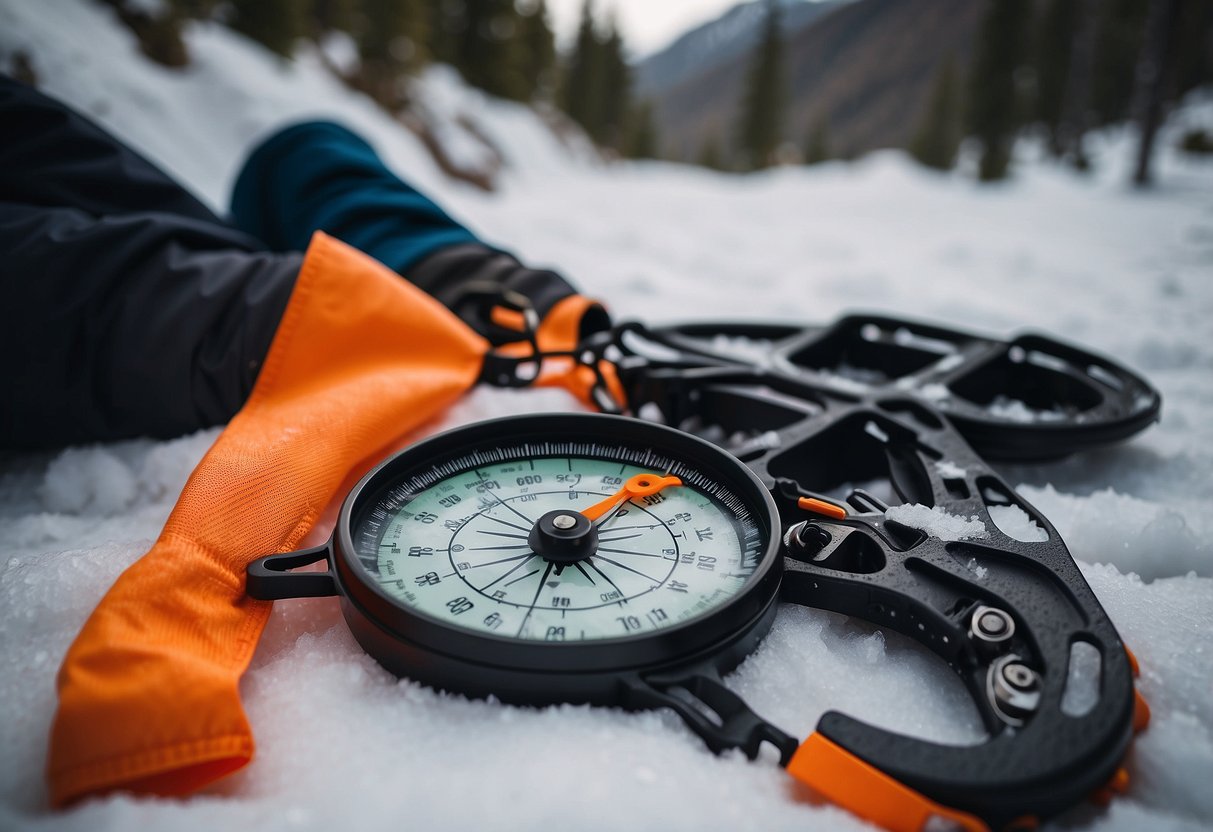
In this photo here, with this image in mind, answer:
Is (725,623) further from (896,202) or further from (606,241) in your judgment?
(896,202)

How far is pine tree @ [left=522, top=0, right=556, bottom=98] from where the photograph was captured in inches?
872

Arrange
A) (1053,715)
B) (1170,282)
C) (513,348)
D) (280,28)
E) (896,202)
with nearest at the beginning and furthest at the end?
(1053,715), (513,348), (1170,282), (896,202), (280,28)

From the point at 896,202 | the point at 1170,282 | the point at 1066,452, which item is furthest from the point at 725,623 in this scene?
the point at 896,202

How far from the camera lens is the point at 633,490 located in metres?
1.10

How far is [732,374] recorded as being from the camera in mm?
1594

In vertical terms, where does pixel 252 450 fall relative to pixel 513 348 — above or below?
above

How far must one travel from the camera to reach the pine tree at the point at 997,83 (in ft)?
46.3

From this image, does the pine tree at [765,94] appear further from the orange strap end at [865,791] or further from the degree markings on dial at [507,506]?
the orange strap end at [865,791]

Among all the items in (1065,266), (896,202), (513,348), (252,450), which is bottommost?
(896,202)

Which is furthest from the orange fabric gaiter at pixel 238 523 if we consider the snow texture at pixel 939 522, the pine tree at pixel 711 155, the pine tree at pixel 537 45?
the pine tree at pixel 711 155

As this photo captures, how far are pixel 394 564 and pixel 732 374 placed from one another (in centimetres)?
86

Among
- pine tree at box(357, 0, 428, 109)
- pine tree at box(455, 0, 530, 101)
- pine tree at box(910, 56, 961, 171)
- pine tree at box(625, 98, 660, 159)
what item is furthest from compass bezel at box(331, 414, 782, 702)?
pine tree at box(625, 98, 660, 159)

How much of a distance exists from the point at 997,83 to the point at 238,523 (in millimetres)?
17357

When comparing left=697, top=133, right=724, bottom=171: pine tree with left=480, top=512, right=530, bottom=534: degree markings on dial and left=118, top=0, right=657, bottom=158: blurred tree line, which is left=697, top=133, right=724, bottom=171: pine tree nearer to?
left=118, top=0, right=657, bottom=158: blurred tree line
